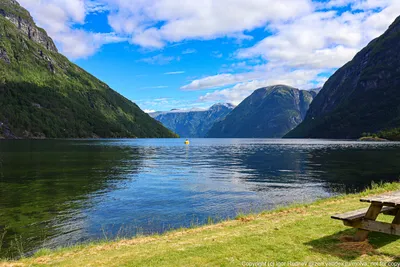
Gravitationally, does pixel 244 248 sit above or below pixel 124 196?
above

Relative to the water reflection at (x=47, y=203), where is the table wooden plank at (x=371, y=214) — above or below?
above

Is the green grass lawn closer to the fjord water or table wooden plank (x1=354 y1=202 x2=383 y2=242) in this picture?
table wooden plank (x1=354 y1=202 x2=383 y2=242)

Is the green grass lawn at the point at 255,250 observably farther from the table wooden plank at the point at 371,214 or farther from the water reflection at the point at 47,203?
the water reflection at the point at 47,203

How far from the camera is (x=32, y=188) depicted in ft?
141

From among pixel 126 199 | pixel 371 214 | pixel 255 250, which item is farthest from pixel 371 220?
pixel 126 199

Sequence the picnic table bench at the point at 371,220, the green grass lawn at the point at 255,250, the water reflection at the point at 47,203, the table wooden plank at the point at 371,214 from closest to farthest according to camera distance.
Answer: the green grass lawn at the point at 255,250, the picnic table bench at the point at 371,220, the table wooden plank at the point at 371,214, the water reflection at the point at 47,203

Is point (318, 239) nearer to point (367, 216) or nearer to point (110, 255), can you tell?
point (367, 216)

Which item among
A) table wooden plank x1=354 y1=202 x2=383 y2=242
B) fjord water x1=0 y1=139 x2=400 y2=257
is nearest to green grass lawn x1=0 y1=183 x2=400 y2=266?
table wooden plank x1=354 y1=202 x2=383 y2=242

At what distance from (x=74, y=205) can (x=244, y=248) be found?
25.8 meters

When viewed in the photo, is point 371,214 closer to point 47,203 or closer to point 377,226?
point 377,226

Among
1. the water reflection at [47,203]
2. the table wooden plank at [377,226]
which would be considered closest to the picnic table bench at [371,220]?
the table wooden plank at [377,226]

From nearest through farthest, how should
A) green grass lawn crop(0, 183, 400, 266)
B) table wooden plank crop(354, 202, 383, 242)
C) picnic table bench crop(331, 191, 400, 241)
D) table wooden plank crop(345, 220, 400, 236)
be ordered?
1. green grass lawn crop(0, 183, 400, 266)
2. table wooden plank crop(345, 220, 400, 236)
3. picnic table bench crop(331, 191, 400, 241)
4. table wooden plank crop(354, 202, 383, 242)

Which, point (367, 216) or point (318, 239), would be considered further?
point (318, 239)

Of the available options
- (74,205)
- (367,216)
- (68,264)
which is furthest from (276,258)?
(74,205)
